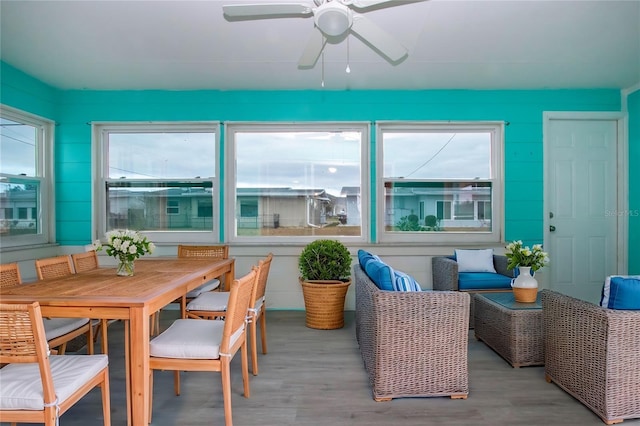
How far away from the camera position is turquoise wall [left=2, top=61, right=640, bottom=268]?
4.46 m

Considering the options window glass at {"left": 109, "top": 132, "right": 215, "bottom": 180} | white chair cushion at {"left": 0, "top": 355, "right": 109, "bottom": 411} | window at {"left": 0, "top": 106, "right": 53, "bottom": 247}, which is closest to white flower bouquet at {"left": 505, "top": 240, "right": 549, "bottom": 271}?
white chair cushion at {"left": 0, "top": 355, "right": 109, "bottom": 411}

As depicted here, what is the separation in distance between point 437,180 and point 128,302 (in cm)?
382

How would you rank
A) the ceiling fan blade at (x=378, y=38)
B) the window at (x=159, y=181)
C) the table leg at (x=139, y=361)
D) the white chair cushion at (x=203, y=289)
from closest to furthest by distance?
the table leg at (x=139, y=361) → the ceiling fan blade at (x=378, y=38) → the white chair cushion at (x=203, y=289) → the window at (x=159, y=181)

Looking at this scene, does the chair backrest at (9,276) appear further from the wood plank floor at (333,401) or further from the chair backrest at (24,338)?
the chair backrest at (24,338)

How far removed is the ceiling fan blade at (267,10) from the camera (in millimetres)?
2036

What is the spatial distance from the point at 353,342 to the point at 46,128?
4.38m

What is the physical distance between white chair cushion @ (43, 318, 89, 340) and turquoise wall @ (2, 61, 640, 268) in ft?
7.81

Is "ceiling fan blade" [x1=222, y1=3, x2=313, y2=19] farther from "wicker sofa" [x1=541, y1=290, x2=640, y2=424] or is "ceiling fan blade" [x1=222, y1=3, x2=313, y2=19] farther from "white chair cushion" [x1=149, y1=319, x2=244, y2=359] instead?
"wicker sofa" [x1=541, y1=290, x2=640, y2=424]

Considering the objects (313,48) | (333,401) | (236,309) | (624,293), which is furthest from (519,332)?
(313,48)

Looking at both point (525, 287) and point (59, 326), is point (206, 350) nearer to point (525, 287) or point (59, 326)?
point (59, 326)

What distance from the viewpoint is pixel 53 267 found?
2713mm

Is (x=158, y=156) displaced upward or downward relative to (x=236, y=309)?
upward

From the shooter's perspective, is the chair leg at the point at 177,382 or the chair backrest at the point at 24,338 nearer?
the chair backrest at the point at 24,338

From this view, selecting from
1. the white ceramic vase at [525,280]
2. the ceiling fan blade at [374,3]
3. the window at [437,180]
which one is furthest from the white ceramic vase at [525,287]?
the ceiling fan blade at [374,3]
